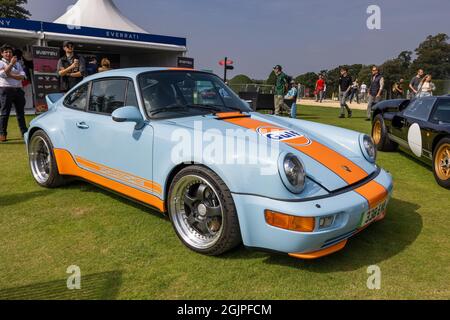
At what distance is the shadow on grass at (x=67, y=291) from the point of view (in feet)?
7.33

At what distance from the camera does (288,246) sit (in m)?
2.35

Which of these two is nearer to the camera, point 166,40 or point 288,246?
point 288,246

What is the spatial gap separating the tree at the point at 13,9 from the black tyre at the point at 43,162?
42.1 m

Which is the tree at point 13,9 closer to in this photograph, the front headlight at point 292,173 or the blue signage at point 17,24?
the blue signage at point 17,24

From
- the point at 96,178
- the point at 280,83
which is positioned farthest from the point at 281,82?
the point at 96,178

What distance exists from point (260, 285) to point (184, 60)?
15919 mm

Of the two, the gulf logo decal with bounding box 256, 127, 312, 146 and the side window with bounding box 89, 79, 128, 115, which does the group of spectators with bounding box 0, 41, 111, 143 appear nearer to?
the side window with bounding box 89, 79, 128, 115

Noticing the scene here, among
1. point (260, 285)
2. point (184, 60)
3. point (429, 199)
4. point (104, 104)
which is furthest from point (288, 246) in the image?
point (184, 60)

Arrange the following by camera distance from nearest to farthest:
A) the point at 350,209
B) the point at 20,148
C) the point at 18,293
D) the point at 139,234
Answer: the point at 18,293
the point at 350,209
the point at 139,234
the point at 20,148

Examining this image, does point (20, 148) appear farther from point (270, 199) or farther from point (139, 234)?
point (270, 199)

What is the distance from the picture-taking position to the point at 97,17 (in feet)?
57.9

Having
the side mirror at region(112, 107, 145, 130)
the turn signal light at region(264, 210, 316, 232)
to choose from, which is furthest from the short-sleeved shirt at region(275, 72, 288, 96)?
the turn signal light at region(264, 210, 316, 232)

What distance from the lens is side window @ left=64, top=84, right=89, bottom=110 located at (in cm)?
389

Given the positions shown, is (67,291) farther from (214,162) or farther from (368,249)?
(368,249)
